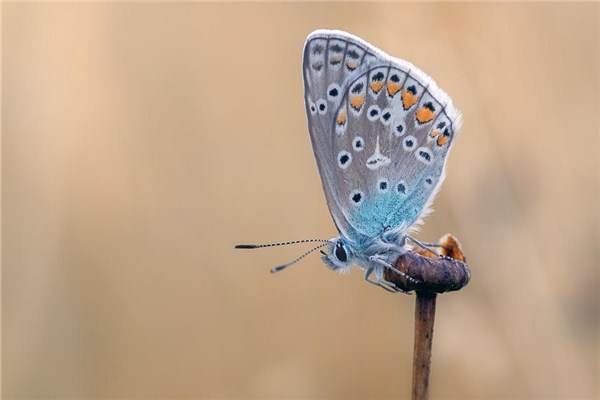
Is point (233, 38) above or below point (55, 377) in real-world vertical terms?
above

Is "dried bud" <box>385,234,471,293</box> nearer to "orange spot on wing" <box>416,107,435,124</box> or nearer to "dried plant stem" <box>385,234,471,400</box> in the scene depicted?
"dried plant stem" <box>385,234,471,400</box>

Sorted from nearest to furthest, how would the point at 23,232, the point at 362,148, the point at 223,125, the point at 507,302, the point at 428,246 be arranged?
1. the point at 428,246
2. the point at 362,148
3. the point at 507,302
4. the point at 23,232
5. the point at 223,125

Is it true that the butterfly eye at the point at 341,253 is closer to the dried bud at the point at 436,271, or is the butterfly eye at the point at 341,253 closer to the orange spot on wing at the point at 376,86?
the orange spot on wing at the point at 376,86

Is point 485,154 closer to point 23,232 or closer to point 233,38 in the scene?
point 233,38

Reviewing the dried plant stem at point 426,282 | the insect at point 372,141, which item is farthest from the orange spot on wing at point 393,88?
the dried plant stem at point 426,282

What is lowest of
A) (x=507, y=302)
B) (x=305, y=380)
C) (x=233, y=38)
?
(x=305, y=380)

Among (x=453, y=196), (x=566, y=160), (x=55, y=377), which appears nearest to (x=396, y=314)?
(x=453, y=196)

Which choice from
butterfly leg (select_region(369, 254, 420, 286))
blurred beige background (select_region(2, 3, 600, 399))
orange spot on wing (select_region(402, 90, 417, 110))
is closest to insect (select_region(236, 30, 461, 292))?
orange spot on wing (select_region(402, 90, 417, 110))
